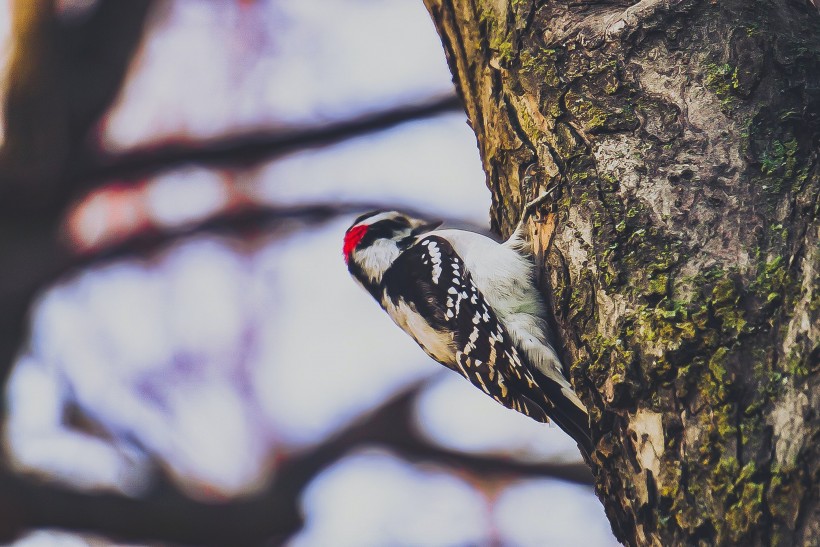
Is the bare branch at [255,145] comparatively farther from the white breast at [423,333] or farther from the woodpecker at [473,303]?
the white breast at [423,333]

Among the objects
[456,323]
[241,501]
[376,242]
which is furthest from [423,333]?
[241,501]

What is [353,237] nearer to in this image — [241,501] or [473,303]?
[473,303]

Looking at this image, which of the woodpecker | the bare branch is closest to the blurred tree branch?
the bare branch

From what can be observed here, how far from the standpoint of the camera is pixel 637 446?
2039 mm

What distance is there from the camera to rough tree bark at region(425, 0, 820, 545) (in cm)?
183

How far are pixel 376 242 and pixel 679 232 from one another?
80.5 inches

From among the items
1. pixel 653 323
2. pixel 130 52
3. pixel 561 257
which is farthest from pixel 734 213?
pixel 130 52

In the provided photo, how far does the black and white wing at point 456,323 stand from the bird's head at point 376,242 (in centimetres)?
13

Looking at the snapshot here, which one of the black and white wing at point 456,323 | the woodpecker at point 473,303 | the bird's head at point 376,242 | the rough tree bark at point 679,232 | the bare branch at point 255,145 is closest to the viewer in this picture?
the rough tree bark at point 679,232

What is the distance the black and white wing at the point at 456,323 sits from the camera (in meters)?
3.22

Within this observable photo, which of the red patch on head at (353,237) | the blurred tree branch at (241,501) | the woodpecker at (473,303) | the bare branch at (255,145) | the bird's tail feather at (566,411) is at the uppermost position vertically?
the bare branch at (255,145)

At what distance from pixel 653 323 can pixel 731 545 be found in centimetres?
59

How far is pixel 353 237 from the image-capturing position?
413cm

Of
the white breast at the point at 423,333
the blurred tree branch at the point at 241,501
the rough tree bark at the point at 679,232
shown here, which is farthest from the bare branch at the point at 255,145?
the rough tree bark at the point at 679,232
